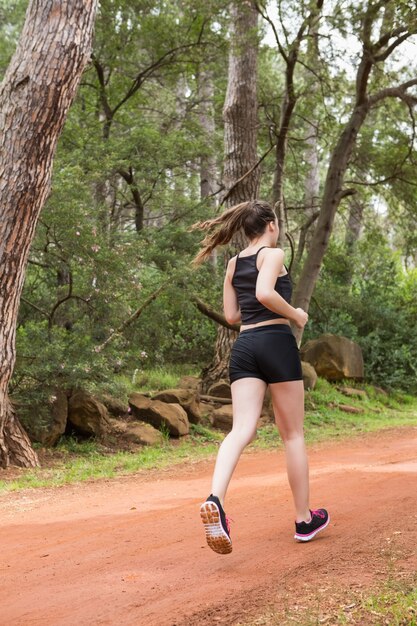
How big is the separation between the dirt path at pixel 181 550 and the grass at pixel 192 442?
798 millimetres

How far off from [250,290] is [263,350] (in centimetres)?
42

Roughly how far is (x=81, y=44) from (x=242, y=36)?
681cm

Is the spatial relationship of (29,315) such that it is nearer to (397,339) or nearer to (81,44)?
(81,44)

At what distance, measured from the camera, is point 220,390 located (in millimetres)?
14664

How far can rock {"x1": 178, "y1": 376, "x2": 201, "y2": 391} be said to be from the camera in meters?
15.1

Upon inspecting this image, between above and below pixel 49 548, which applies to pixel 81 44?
above

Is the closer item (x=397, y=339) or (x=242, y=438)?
(x=242, y=438)

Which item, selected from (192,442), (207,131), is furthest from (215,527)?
(207,131)

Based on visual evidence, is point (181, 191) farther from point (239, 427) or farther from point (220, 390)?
point (239, 427)

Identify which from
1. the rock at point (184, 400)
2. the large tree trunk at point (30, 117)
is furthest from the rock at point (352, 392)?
the large tree trunk at point (30, 117)

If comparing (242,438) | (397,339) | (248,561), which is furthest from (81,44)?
(397,339)

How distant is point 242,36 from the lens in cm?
1481

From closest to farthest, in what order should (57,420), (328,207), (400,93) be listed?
(57,420) < (400,93) < (328,207)

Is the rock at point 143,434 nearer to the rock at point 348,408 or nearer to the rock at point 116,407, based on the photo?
the rock at point 116,407
